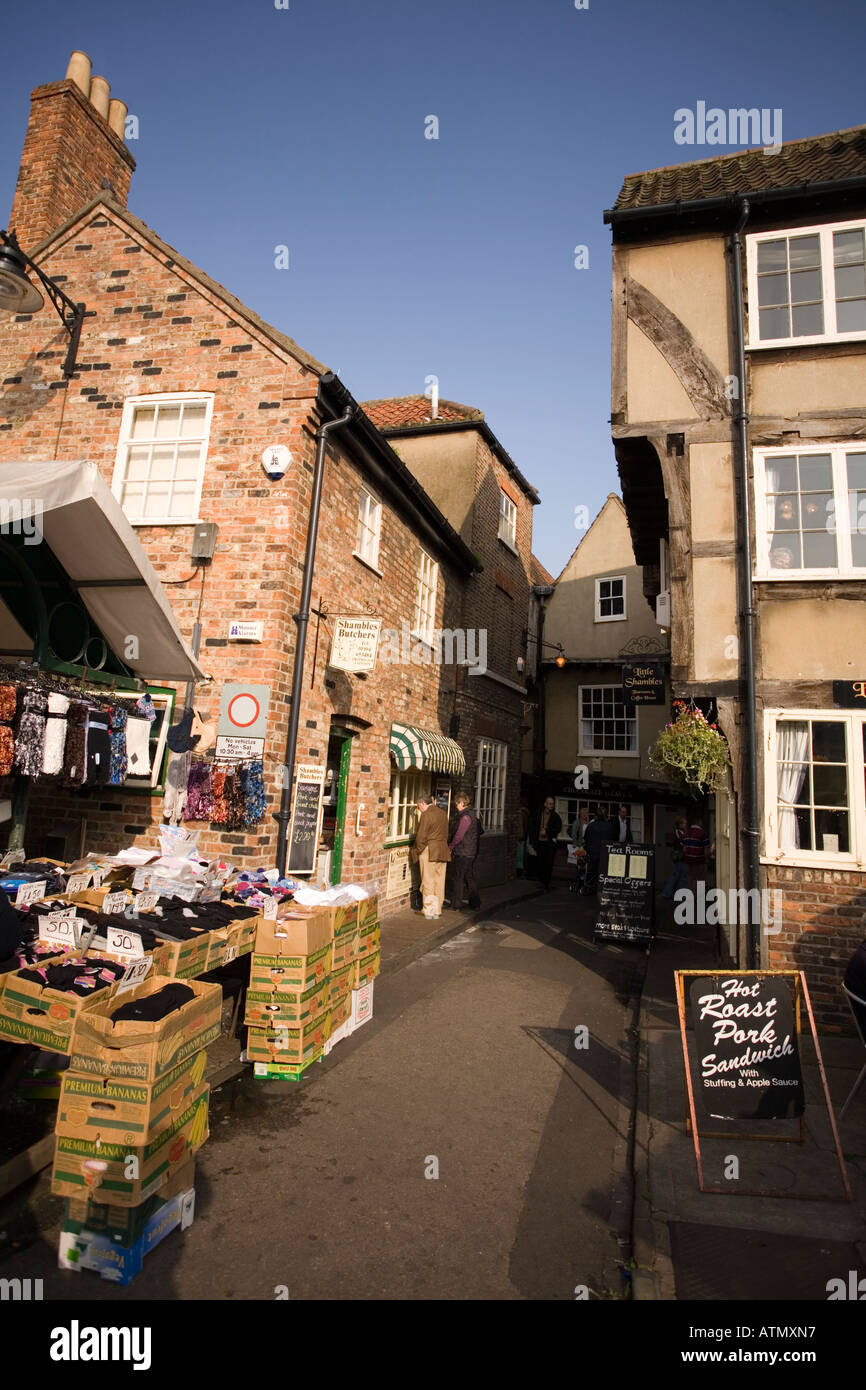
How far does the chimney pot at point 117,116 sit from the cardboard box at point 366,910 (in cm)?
1100

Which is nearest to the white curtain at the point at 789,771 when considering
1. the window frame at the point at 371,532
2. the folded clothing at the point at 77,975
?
the window frame at the point at 371,532

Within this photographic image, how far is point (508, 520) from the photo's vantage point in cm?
1791

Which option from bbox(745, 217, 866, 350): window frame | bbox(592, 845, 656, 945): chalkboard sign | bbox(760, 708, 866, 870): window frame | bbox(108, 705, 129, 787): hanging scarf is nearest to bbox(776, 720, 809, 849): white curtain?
bbox(760, 708, 866, 870): window frame

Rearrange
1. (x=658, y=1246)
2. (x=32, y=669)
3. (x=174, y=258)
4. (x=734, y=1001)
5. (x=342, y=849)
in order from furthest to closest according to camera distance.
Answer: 1. (x=342, y=849)
2. (x=174, y=258)
3. (x=32, y=669)
4. (x=734, y=1001)
5. (x=658, y=1246)

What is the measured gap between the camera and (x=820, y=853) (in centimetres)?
736

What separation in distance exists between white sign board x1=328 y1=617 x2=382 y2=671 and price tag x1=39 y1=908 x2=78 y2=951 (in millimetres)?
4831

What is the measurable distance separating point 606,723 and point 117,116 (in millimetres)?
17539

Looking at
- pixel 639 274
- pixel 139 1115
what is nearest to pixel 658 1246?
pixel 139 1115

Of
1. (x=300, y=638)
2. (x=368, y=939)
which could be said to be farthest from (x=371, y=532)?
(x=368, y=939)

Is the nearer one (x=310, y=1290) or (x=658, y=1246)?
(x=310, y=1290)

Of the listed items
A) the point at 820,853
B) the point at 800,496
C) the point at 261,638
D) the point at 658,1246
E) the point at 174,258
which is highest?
the point at 174,258

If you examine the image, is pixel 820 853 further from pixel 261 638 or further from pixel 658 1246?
pixel 261 638

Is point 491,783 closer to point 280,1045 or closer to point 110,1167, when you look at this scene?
point 280,1045

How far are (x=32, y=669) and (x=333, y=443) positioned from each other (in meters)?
4.65
